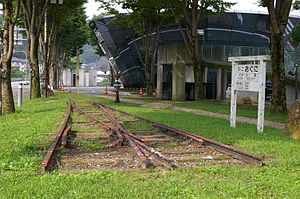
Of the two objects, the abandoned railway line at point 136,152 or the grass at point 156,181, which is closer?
the grass at point 156,181

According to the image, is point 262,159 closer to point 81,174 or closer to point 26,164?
point 81,174

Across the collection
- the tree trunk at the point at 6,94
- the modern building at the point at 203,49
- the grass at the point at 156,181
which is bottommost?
the grass at the point at 156,181

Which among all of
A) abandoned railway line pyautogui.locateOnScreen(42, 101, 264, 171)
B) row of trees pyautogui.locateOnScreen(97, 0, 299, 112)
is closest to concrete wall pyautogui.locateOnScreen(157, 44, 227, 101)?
row of trees pyautogui.locateOnScreen(97, 0, 299, 112)

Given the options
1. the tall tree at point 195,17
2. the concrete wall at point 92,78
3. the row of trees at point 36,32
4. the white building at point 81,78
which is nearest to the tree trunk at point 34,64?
the row of trees at point 36,32

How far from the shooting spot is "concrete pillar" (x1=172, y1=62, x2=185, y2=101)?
94.6 ft

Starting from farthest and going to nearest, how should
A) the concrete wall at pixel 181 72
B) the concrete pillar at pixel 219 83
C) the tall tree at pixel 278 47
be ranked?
the concrete pillar at pixel 219 83
the concrete wall at pixel 181 72
the tall tree at pixel 278 47

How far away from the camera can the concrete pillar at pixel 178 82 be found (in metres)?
28.8

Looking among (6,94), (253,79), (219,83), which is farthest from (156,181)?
(219,83)

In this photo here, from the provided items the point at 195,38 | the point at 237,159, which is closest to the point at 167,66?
the point at 195,38

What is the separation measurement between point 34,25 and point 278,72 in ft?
52.5

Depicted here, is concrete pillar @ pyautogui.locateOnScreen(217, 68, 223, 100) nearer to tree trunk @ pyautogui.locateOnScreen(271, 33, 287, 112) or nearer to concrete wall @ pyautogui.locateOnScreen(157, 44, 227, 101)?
concrete wall @ pyautogui.locateOnScreen(157, 44, 227, 101)

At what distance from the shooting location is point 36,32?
80.7 feet

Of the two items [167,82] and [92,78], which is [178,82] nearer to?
[167,82]

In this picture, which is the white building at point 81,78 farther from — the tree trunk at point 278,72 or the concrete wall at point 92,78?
the tree trunk at point 278,72
